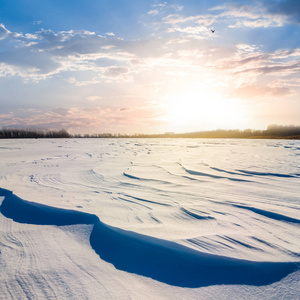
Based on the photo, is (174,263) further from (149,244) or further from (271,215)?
(271,215)

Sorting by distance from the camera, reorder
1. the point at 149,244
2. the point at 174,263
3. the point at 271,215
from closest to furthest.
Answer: the point at 174,263
the point at 149,244
the point at 271,215

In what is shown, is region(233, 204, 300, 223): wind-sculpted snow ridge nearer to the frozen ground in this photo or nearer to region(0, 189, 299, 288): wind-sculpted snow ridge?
the frozen ground

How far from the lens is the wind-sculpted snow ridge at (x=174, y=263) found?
107 cm

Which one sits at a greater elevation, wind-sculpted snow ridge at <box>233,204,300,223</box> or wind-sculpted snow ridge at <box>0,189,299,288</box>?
wind-sculpted snow ridge at <box>233,204,300,223</box>

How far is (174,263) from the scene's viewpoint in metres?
1.19

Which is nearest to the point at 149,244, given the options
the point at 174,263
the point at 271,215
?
the point at 174,263

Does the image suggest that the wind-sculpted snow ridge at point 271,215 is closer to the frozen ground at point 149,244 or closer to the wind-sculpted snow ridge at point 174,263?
the frozen ground at point 149,244

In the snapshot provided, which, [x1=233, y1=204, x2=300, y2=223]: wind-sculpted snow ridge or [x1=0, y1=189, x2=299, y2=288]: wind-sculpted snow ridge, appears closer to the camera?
[x1=0, y1=189, x2=299, y2=288]: wind-sculpted snow ridge

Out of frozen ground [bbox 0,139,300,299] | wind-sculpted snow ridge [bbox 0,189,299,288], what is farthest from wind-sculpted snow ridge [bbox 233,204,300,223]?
wind-sculpted snow ridge [bbox 0,189,299,288]

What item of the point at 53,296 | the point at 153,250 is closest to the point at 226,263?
the point at 153,250

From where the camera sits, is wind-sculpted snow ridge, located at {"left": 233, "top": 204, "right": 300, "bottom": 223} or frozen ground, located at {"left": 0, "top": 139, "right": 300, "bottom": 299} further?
wind-sculpted snow ridge, located at {"left": 233, "top": 204, "right": 300, "bottom": 223}

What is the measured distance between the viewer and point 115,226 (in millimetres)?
1550

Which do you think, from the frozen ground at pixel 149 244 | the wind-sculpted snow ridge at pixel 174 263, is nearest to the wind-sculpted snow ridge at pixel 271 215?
the frozen ground at pixel 149 244

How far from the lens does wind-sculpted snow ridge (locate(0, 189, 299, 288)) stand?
3.50 feet
